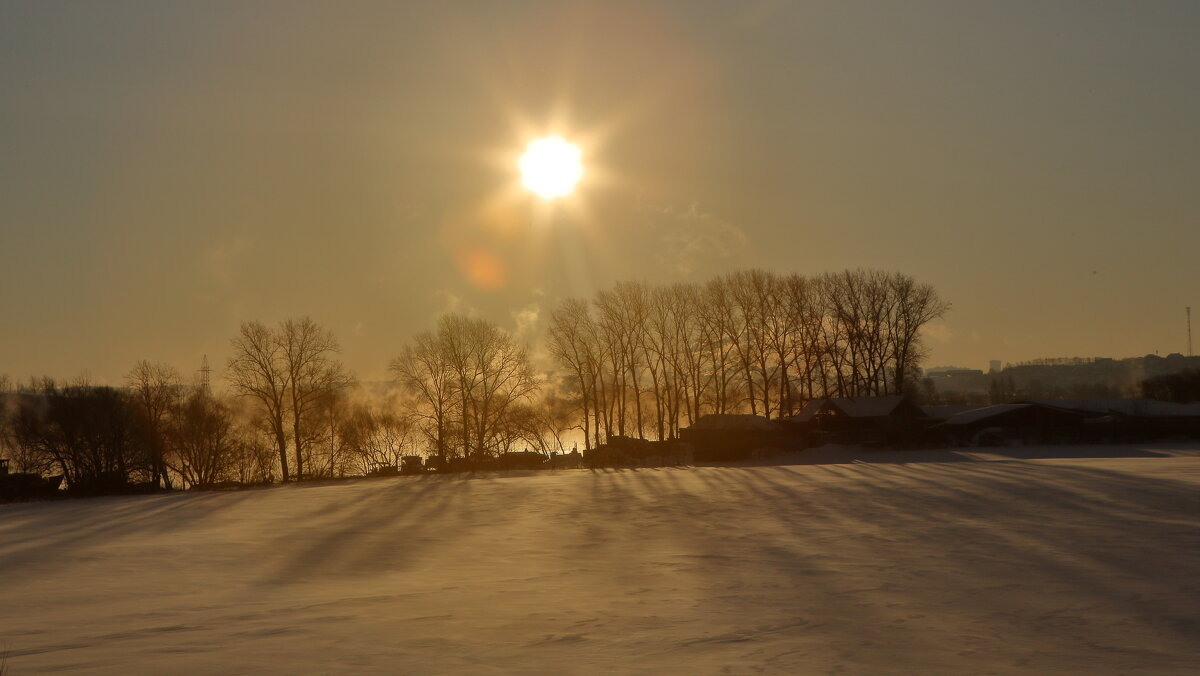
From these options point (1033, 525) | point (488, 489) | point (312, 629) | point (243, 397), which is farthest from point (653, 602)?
point (243, 397)

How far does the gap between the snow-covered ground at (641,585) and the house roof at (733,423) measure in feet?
90.5

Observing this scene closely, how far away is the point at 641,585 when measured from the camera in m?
16.6

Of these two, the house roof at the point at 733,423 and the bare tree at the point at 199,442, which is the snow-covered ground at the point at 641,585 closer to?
the house roof at the point at 733,423

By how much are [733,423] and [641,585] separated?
43912 millimetres

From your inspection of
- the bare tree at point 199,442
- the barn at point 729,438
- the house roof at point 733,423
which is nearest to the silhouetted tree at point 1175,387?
the house roof at point 733,423

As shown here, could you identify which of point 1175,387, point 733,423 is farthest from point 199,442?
point 1175,387

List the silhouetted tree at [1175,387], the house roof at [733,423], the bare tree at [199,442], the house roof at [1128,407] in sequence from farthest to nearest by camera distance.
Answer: the silhouetted tree at [1175,387], the bare tree at [199,442], the house roof at [1128,407], the house roof at [733,423]

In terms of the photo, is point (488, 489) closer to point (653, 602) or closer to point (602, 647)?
point (653, 602)

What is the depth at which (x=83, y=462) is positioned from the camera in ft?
200

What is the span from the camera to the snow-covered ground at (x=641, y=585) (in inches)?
461

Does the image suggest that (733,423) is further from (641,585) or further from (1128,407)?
(641,585)

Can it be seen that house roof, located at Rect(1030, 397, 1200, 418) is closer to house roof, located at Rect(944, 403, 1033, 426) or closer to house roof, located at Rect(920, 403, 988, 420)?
house roof, located at Rect(944, 403, 1033, 426)

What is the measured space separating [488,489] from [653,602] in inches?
960

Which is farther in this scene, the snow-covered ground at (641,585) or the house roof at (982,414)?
the house roof at (982,414)
